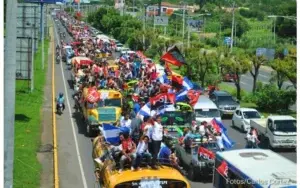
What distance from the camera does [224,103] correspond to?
113ft

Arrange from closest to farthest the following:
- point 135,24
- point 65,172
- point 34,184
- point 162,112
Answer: point 34,184 → point 65,172 → point 162,112 → point 135,24

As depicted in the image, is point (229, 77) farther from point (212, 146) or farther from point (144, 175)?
point (144, 175)

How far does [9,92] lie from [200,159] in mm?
9797

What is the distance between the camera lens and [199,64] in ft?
151

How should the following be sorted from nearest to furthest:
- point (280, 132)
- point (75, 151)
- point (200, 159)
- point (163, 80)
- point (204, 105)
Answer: point (200, 159)
point (75, 151)
point (280, 132)
point (204, 105)
point (163, 80)

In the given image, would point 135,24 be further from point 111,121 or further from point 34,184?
point 34,184

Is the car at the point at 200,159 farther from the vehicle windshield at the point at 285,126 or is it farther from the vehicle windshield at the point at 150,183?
the vehicle windshield at the point at 150,183

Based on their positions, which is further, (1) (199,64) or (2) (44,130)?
(1) (199,64)

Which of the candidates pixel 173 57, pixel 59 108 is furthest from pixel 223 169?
pixel 173 57

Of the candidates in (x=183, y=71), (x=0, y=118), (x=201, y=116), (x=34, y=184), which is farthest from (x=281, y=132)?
(x=183, y=71)

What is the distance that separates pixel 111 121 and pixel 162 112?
3481mm

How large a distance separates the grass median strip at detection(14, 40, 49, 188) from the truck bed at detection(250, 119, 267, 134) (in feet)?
33.4

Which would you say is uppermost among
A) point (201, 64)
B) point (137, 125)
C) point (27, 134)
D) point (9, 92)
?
point (9, 92)

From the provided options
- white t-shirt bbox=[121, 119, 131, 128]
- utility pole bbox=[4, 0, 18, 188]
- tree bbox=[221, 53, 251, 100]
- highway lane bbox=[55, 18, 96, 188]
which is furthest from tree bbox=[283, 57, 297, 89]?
utility pole bbox=[4, 0, 18, 188]
